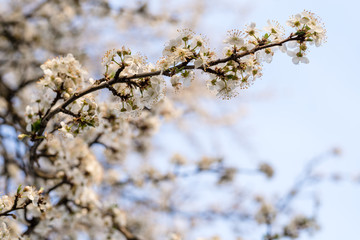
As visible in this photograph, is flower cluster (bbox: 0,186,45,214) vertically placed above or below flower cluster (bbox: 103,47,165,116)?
below

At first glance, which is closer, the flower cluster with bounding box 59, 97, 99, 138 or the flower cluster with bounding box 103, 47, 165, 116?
the flower cluster with bounding box 103, 47, 165, 116

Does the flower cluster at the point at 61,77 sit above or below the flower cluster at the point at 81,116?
above

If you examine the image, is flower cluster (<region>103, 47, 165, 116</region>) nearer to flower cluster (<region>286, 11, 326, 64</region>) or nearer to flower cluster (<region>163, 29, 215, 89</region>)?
flower cluster (<region>163, 29, 215, 89</region>)

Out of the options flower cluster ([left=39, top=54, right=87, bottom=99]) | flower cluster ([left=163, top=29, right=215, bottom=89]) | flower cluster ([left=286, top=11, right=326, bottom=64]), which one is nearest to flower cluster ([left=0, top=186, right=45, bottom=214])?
flower cluster ([left=39, top=54, right=87, bottom=99])

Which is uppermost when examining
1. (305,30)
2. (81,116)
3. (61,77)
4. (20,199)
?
(305,30)

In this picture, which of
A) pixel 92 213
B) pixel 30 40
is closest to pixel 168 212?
pixel 92 213

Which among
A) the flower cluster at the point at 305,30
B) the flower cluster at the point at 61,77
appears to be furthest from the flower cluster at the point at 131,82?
the flower cluster at the point at 305,30

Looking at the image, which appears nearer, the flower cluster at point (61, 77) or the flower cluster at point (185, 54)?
the flower cluster at point (185, 54)

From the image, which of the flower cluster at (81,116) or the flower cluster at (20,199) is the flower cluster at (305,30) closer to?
the flower cluster at (81,116)

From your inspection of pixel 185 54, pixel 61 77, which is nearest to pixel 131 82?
pixel 185 54

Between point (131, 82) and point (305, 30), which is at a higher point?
point (305, 30)

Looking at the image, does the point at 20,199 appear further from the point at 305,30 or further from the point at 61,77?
the point at 305,30

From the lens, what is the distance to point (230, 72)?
1.82 m

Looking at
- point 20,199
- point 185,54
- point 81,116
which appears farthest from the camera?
point 20,199
